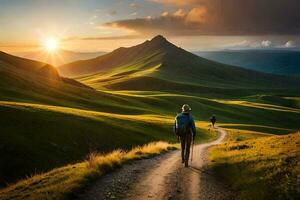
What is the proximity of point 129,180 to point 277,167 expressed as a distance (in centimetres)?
700

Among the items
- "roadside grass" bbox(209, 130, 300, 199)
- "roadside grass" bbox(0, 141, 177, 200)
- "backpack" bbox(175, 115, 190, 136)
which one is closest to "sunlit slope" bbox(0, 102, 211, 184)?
"roadside grass" bbox(0, 141, 177, 200)

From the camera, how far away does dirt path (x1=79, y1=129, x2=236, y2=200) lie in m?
14.4

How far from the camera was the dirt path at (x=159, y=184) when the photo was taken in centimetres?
1444

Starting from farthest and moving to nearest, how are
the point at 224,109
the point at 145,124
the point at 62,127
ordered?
the point at 224,109, the point at 145,124, the point at 62,127

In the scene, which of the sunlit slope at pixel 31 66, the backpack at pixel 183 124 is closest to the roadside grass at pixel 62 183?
the backpack at pixel 183 124

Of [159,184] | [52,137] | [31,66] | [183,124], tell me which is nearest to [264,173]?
[159,184]

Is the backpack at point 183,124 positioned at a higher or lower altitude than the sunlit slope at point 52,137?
higher

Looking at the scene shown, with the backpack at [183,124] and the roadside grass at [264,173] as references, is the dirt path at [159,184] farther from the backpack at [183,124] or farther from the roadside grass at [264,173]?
the backpack at [183,124]

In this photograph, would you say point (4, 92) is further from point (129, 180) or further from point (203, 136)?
point (129, 180)

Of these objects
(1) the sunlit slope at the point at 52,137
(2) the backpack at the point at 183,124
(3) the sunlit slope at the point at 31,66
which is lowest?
(1) the sunlit slope at the point at 52,137

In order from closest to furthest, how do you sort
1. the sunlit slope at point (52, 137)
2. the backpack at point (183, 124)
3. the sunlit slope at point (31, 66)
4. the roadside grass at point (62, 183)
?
the roadside grass at point (62, 183) → the backpack at point (183, 124) → the sunlit slope at point (52, 137) → the sunlit slope at point (31, 66)

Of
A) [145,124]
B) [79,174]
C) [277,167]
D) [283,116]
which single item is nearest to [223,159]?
[277,167]

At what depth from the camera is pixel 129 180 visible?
1706cm

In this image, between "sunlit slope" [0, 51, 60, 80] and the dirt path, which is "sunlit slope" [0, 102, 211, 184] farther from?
"sunlit slope" [0, 51, 60, 80]
